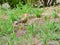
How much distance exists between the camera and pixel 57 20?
14.8 feet

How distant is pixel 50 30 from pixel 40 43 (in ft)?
1.58

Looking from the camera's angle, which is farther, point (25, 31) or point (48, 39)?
point (25, 31)

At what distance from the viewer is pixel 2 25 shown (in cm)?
428

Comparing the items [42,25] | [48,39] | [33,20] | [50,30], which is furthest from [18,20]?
[48,39]

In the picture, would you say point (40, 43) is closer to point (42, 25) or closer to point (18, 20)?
point (42, 25)

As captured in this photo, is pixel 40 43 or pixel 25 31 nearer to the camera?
pixel 40 43

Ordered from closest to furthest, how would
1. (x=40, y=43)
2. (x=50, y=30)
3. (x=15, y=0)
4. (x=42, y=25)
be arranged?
(x=40, y=43) → (x=50, y=30) → (x=42, y=25) → (x=15, y=0)

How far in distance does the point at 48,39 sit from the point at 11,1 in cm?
520

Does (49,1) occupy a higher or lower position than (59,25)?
lower

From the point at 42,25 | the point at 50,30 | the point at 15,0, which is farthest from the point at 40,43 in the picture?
the point at 15,0

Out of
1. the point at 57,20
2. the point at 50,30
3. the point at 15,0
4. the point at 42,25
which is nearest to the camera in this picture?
the point at 50,30

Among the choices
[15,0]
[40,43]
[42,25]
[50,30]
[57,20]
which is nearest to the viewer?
[40,43]

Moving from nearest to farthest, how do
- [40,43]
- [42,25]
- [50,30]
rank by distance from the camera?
1. [40,43]
2. [50,30]
3. [42,25]

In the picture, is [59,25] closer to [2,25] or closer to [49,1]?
[2,25]
